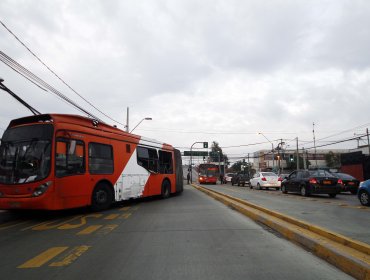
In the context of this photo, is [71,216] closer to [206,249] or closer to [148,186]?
[148,186]

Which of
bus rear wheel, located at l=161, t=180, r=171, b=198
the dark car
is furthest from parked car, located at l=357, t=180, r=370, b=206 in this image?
bus rear wheel, located at l=161, t=180, r=171, b=198

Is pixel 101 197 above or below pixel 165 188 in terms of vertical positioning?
below

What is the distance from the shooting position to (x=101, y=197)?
1320 cm

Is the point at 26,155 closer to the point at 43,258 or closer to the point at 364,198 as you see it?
the point at 43,258

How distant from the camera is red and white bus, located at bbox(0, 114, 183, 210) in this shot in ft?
35.1

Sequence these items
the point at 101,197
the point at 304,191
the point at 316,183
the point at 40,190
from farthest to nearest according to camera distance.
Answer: the point at 304,191 → the point at 316,183 → the point at 101,197 → the point at 40,190

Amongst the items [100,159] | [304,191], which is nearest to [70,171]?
[100,159]

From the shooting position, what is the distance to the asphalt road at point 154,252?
17.1ft

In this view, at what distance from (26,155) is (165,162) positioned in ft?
31.4

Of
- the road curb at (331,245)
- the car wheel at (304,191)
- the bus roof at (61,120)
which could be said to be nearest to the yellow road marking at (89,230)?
the bus roof at (61,120)

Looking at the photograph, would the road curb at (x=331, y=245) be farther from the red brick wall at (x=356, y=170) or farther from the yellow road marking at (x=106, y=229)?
the red brick wall at (x=356, y=170)

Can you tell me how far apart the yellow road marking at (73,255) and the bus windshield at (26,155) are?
4.44 meters

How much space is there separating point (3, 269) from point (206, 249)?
3.26 meters

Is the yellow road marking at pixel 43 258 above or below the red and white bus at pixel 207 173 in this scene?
below
